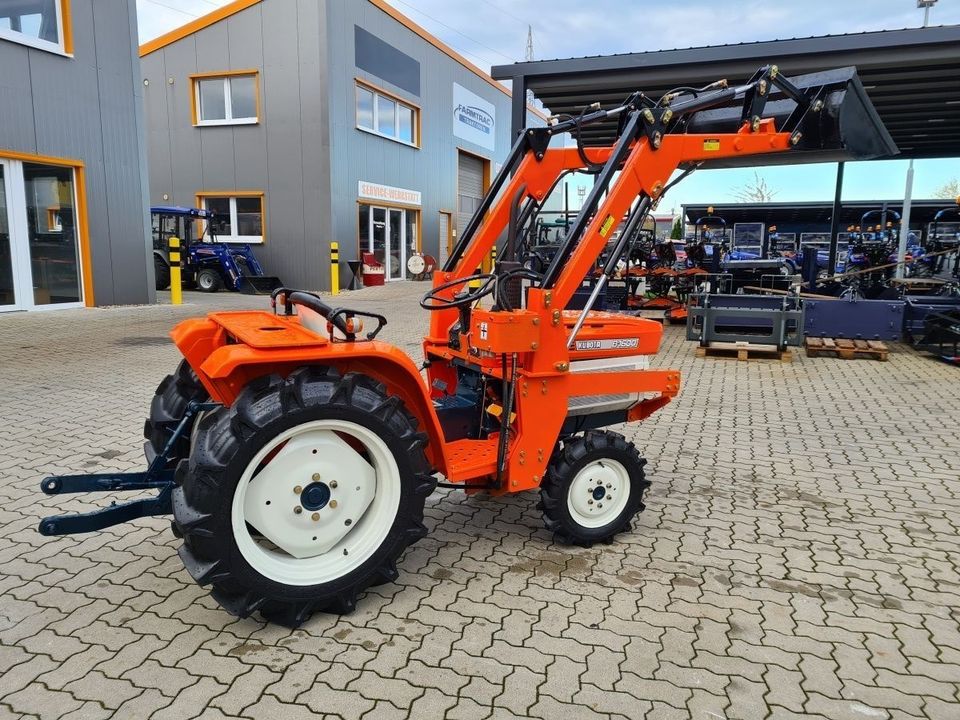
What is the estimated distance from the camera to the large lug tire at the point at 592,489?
3.15m

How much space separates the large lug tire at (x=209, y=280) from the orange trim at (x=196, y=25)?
19.7 ft

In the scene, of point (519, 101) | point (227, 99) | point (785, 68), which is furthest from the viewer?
point (227, 99)

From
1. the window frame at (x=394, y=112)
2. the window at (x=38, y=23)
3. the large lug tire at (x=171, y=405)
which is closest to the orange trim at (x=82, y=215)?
the window at (x=38, y=23)

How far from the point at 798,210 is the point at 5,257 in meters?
23.0

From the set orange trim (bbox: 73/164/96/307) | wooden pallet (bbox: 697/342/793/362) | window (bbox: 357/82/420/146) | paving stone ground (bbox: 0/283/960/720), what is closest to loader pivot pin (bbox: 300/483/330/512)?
paving stone ground (bbox: 0/283/960/720)

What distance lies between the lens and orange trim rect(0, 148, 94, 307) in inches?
420

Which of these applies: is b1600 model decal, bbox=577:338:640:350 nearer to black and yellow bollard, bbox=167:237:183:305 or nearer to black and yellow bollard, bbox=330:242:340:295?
black and yellow bollard, bbox=167:237:183:305

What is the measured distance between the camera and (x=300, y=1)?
15586mm

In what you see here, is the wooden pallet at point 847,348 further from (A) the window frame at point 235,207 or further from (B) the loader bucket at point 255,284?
(A) the window frame at point 235,207

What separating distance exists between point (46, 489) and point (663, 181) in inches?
116

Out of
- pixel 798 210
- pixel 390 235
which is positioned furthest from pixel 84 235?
pixel 798 210

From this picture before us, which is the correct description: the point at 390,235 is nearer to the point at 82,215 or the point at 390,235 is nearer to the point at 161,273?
the point at 161,273

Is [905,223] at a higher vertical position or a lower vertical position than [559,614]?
higher

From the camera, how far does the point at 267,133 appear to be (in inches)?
645
